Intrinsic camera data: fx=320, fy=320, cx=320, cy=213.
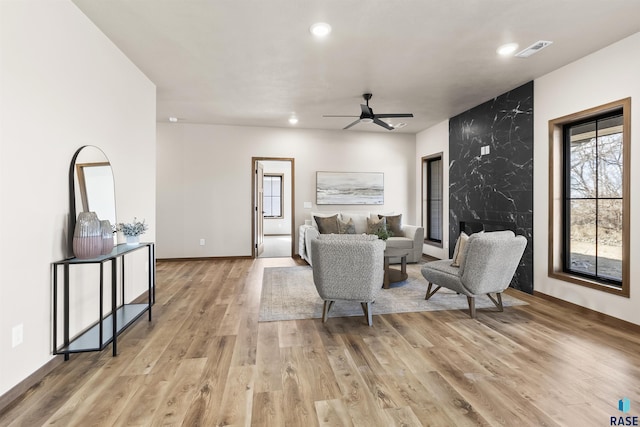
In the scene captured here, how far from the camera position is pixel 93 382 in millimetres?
2043

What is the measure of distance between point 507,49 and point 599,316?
2815mm

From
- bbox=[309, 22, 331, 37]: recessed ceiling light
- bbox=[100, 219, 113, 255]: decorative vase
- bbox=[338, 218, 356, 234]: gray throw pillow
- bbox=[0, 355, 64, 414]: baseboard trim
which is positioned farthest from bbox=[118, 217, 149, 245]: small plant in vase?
bbox=[338, 218, 356, 234]: gray throw pillow

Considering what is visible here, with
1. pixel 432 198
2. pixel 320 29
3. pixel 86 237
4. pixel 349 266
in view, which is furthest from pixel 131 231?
pixel 432 198

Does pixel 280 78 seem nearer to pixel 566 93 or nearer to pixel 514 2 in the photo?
pixel 514 2

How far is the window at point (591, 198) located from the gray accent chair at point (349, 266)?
2.38 metres

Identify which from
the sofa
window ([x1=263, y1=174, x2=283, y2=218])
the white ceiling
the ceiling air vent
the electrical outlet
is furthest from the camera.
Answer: window ([x1=263, y1=174, x2=283, y2=218])

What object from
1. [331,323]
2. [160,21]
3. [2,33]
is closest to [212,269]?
[331,323]

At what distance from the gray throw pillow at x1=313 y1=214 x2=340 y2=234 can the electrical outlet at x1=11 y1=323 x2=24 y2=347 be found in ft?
14.3

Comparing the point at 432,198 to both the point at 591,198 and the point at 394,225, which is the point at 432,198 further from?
the point at 591,198

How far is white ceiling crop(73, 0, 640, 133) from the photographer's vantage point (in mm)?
2480

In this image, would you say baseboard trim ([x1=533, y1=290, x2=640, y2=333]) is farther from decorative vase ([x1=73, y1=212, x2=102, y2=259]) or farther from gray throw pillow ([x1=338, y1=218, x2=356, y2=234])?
decorative vase ([x1=73, y1=212, x2=102, y2=259])

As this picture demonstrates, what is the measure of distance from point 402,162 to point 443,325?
15.3 ft

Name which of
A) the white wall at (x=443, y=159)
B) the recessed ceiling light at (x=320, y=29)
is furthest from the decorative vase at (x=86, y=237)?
the white wall at (x=443, y=159)

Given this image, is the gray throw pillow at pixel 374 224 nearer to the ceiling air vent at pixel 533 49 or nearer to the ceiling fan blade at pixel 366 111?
the ceiling fan blade at pixel 366 111
